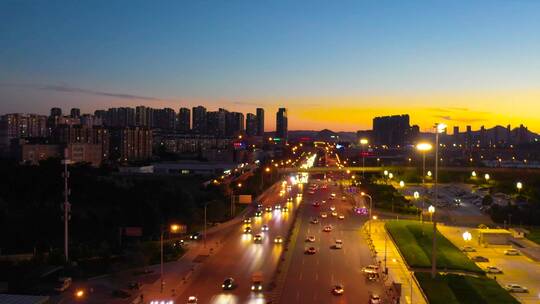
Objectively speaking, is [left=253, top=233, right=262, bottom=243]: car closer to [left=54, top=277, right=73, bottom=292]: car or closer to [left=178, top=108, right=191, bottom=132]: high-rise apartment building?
[left=54, top=277, right=73, bottom=292]: car

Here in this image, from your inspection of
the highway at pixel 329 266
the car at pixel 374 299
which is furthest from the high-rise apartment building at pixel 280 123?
the car at pixel 374 299

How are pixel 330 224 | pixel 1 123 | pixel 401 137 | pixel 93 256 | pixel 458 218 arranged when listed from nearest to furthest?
Result: pixel 93 256
pixel 330 224
pixel 458 218
pixel 1 123
pixel 401 137

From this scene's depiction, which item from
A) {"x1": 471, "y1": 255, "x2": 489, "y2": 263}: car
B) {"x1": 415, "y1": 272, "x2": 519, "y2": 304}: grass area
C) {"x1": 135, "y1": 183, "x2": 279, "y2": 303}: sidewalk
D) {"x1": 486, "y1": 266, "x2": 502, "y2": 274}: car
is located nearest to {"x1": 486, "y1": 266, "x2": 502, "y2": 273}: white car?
{"x1": 486, "y1": 266, "x2": 502, "y2": 274}: car

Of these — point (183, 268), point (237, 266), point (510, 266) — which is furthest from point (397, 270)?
point (183, 268)

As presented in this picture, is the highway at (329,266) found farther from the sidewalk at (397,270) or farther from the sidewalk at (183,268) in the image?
the sidewalk at (183,268)

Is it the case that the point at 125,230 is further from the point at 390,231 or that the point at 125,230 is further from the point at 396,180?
the point at 396,180

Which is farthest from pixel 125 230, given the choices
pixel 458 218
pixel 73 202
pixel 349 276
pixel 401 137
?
pixel 401 137
